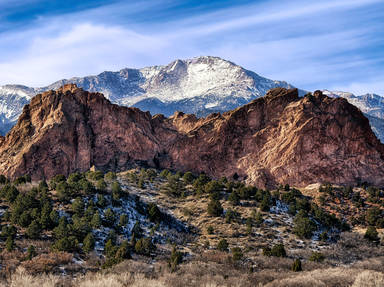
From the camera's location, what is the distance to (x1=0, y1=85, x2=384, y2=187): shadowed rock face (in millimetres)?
79375

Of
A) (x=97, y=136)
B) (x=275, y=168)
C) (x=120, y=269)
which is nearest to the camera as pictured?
(x=120, y=269)

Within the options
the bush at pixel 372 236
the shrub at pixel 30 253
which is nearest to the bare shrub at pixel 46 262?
the shrub at pixel 30 253

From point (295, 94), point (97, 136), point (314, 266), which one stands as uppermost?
point (295, 94)

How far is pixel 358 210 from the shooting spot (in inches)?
2539

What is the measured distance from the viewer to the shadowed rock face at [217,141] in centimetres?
7938

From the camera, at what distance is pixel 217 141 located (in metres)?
91.9

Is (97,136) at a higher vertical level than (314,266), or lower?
higher

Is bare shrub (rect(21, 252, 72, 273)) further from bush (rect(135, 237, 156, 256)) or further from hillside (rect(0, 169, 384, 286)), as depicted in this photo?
bush (rect(135, 237, 156, 256))

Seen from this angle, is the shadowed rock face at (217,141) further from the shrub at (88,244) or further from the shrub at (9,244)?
the shrub at (88,244)

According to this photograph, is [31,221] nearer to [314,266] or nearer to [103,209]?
[103,209]

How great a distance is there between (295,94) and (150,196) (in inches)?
2095

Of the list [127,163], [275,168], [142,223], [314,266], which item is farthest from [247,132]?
[314,266]

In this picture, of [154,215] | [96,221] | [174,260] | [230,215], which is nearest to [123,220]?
[96,221]

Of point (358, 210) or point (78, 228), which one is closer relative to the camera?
point (78, 228)
